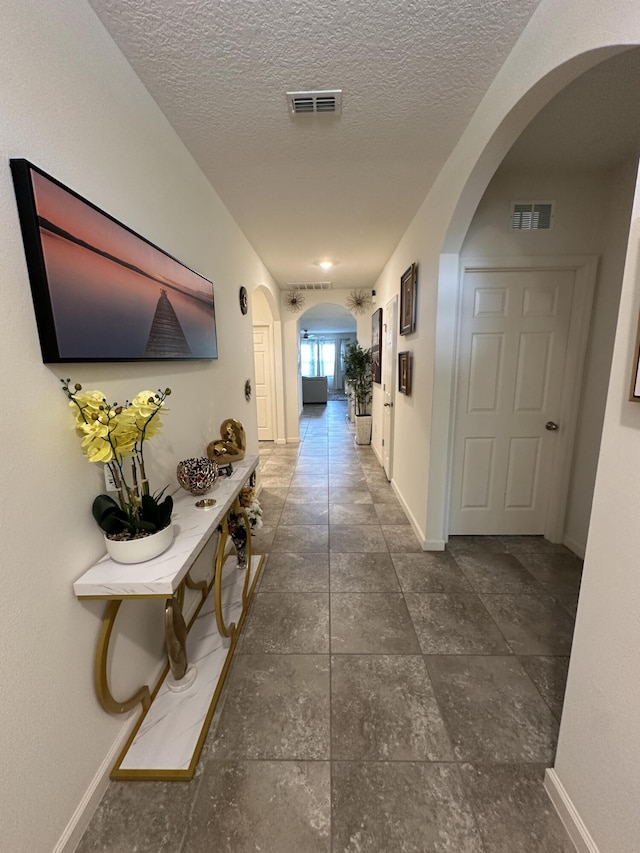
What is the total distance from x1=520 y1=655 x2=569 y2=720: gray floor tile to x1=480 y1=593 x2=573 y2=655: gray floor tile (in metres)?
0.04

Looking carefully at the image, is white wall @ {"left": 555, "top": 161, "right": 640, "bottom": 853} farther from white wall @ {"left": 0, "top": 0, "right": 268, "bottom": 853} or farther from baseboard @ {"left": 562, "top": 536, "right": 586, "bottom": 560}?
baseboard @ {"left": 562, "top": 536, "right": 586, "bottom": 560}

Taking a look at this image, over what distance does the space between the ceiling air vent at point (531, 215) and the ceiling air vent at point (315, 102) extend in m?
1.36

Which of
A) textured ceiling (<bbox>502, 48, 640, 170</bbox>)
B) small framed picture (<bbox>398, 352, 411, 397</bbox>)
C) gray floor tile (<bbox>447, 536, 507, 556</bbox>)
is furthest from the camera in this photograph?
small framed picture (<bbox>398, 352, 411, 397</bbox>)

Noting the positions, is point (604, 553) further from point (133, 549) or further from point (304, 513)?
point (304, 513)

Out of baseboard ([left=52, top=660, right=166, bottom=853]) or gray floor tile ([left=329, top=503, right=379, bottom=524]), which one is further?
gray floor tile ([left=329, top=503, right=379, bottom=524])

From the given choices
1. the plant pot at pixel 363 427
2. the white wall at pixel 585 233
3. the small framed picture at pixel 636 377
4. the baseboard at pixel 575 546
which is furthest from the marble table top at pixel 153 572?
the plant pot at pixel 363 427

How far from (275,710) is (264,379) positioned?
4.74 meters

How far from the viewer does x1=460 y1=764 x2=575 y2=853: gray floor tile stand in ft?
3.11

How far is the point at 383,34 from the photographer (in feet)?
3.73

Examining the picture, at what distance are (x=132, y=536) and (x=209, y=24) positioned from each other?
1710 millimetres

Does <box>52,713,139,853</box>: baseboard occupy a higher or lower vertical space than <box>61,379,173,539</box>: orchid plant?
lower

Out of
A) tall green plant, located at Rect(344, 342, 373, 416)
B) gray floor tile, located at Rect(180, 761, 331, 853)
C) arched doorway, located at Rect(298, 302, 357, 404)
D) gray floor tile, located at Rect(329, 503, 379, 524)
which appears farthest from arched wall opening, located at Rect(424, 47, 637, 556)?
arched doorway, located at Rect(298, 302, 357, 404)

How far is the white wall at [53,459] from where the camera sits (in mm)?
773

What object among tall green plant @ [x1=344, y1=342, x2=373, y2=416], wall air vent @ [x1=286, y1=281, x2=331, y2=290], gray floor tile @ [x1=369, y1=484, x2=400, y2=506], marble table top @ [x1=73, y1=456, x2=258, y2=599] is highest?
wall air vent @ [x1=286, y1=281, x2=331, y2=290]
